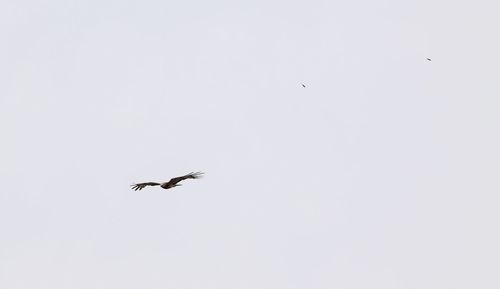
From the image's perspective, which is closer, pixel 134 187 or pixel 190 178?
pixel 190 178

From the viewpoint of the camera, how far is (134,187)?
7169cm

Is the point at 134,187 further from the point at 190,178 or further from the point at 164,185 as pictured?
the point at 190,178

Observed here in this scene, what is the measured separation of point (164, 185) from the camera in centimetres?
7138

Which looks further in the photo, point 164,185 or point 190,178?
point 164,185

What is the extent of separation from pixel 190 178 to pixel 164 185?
6.58m

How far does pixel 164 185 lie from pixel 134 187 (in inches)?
101

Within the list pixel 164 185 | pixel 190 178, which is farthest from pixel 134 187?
pixel 190 178

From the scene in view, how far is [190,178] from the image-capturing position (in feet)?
214

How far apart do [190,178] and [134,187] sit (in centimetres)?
818
